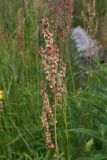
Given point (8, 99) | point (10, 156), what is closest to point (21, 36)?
point (8, 99)

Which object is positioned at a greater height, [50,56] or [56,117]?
[50,56]

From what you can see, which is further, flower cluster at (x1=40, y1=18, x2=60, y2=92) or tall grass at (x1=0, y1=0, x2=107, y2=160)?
tall grass at (x1=0, y1=0, x2=107, y2=160)

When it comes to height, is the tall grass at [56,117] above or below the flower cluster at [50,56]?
below

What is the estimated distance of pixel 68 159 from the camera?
2648 mm

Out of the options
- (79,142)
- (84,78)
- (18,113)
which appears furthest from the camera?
(84,78)

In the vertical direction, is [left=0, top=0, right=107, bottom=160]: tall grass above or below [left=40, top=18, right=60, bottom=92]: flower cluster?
below

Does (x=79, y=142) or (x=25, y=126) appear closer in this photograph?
(x=79, y=142)

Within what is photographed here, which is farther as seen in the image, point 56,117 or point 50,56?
point 56,117

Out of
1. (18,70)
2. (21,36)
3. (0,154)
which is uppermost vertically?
(21,36)

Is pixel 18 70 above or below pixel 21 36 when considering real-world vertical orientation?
below

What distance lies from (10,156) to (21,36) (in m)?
0.72

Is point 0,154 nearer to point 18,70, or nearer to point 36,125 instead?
point 36,125

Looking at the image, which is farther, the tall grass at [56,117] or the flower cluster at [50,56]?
the tall grass at [56,117]

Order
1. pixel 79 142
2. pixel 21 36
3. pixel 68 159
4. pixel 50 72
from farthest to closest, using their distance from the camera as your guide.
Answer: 1. pixel 21 36
2. pixel 79 142
3. pixel 68 159
4. pixel 50 72
